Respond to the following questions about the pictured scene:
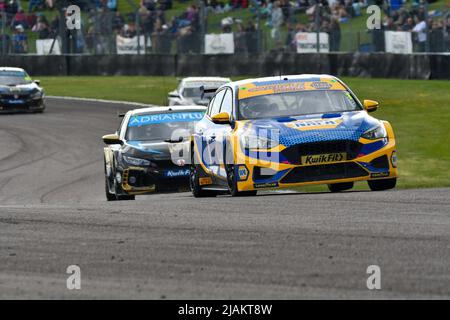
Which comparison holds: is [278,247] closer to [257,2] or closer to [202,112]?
[202,112]

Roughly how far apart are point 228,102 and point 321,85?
112 cm

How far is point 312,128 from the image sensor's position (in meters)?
→ 13.0

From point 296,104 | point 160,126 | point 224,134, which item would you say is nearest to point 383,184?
point 296,104

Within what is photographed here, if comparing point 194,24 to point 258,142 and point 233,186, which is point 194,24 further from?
point 258,142

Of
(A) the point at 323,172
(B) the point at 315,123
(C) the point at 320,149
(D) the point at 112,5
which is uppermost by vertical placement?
(D) the point at 112,5

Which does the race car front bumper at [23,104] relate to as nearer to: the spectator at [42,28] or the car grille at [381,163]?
the spectator at [42,28]

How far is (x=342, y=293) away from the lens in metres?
7.00

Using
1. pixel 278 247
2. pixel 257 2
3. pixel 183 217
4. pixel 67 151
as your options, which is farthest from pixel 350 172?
pixel 257 2

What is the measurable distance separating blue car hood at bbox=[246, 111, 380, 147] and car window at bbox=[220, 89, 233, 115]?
0.67 meters

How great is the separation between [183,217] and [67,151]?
44.2 feet

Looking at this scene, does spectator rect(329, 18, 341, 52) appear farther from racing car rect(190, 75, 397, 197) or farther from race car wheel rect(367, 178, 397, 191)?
race car wheel rect(367, 178, 397, 191)

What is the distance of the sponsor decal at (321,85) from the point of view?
14203 mm

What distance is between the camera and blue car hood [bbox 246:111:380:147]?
1282 centimetres

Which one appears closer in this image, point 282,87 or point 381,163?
point 381,163
